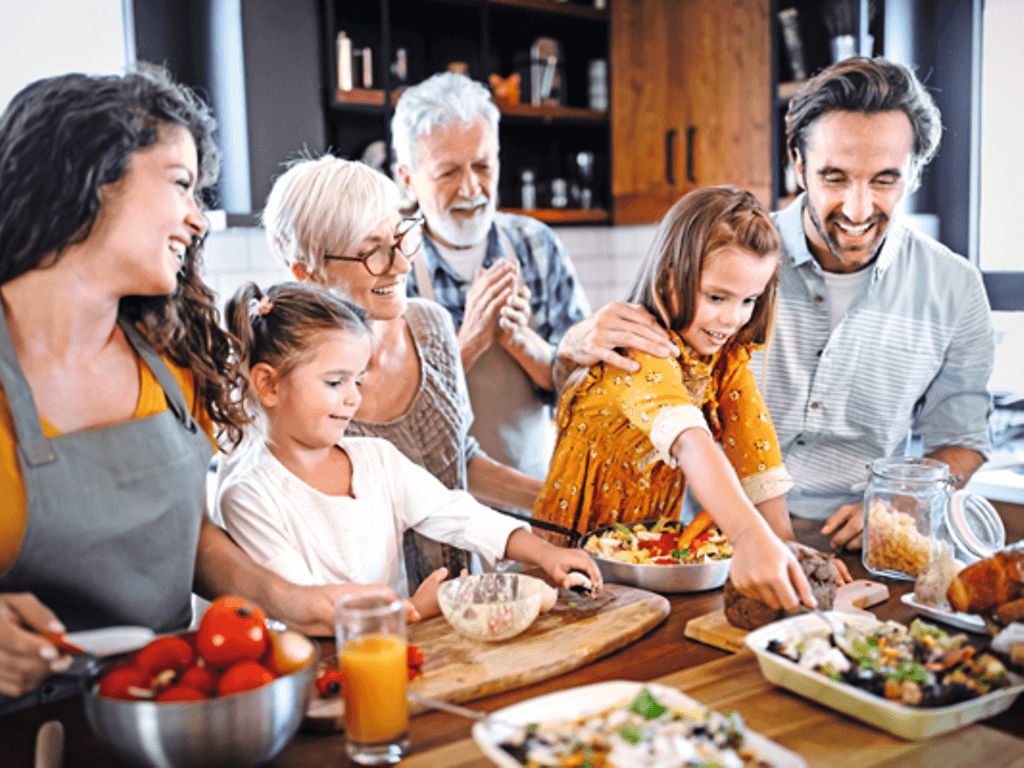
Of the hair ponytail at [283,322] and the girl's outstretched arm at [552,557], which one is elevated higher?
the hair ponytail at [283,322]

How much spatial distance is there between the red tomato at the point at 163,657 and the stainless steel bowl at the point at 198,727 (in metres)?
0.06

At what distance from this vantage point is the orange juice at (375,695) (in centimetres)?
98

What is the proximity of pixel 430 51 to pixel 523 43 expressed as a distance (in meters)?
0.57

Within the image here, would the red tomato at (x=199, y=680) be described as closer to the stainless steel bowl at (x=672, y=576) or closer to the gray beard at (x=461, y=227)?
the stainless steel bowl at (x=672, y=576)

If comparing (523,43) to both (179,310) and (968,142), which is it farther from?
(179,310)

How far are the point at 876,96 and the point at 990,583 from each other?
117 centimetres

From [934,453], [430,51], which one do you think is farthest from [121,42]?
[934,453]

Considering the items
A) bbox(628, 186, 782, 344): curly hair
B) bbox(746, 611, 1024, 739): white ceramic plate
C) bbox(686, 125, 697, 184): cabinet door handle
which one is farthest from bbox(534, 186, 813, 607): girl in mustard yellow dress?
bbox(686, 125, 697, 184): cabinet door handle

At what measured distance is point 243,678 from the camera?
36.5 inches

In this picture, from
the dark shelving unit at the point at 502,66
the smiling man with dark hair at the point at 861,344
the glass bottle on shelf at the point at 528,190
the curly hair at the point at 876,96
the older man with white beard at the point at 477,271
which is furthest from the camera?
the glass bottle on shelf at the point at 528,190

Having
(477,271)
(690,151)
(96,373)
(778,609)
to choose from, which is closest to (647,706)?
(778,609)

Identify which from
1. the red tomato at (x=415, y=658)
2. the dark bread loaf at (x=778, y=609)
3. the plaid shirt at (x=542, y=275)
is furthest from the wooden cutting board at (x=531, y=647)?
the plaid shirt at (x=542, y=275)

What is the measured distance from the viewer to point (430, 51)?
4367 mm

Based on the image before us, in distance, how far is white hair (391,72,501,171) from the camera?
257cm
